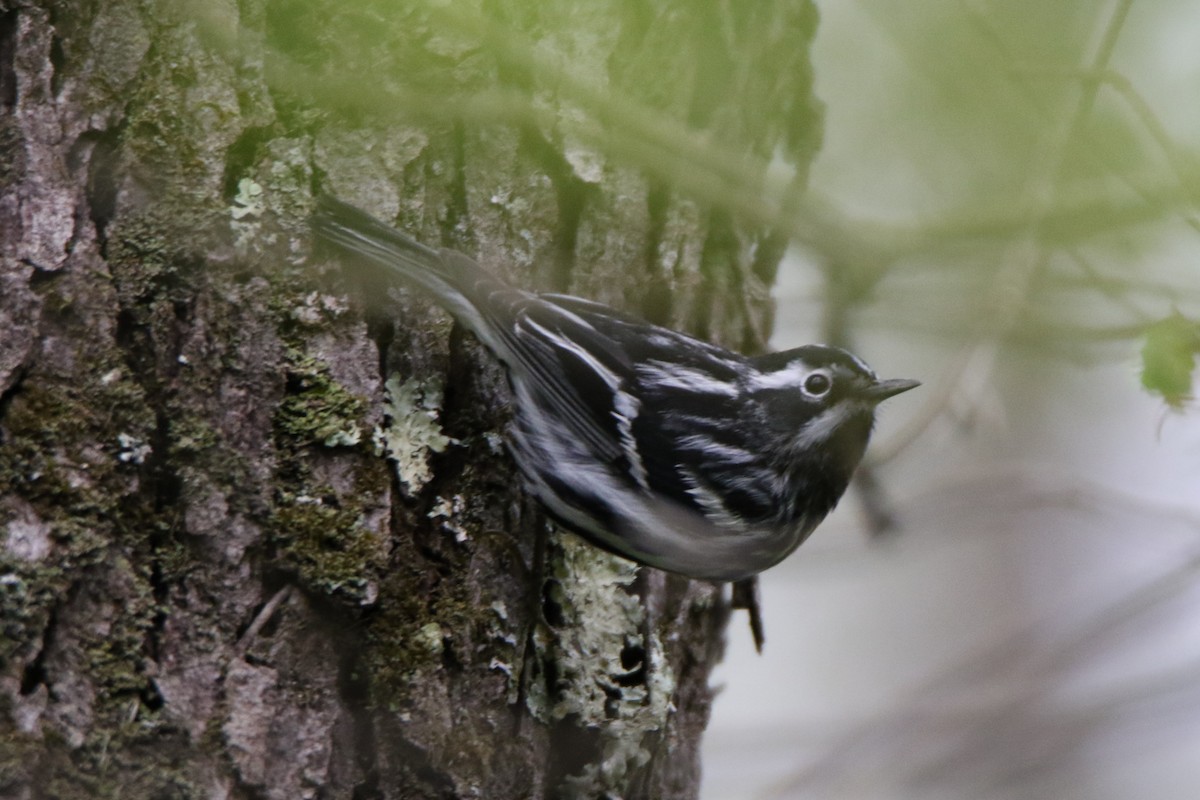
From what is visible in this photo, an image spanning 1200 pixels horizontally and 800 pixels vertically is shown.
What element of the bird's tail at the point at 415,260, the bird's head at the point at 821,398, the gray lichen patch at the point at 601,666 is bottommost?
the gray lichen patch at the point at 601,666

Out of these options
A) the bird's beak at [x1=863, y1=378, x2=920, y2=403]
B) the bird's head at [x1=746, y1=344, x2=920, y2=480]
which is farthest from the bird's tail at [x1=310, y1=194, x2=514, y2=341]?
the bird's beak at [x1=863, y1=378, x2=920, y2=403]

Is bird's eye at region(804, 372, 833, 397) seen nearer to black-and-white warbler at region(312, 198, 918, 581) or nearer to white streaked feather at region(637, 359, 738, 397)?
black-and-white warbler at region(312, 198, 918, 581)

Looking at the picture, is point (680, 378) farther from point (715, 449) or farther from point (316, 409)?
point (316, 409)

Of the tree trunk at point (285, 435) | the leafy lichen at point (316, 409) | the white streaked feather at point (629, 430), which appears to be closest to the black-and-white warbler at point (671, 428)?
the white streaked feather at point (629, 430)

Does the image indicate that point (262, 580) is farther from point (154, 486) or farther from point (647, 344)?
point (647, 344)

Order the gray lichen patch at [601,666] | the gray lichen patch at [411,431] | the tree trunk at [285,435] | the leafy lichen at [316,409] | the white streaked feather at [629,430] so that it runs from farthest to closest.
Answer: the white streaked feather at [629,430]
the gray lichen patch at [601,666]
the gray lichen patch at [411,431]
the leafy lichen at [316,409]
the tree trunk at [285,435]

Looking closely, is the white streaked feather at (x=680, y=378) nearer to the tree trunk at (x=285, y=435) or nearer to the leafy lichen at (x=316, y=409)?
the tree trunk at (x=285, y=435)

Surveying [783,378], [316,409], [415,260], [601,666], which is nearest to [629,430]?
[783,378]
